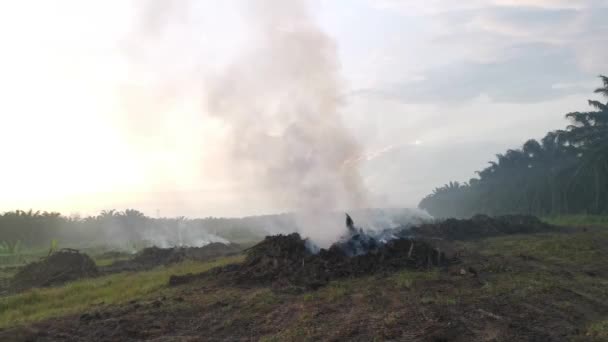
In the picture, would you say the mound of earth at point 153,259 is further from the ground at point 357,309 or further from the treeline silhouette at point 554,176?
the treeline silhouette at point 554,176

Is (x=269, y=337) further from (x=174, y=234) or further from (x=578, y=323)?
(x=174, y=234)

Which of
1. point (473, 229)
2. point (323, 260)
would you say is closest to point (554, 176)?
point (473, 229)

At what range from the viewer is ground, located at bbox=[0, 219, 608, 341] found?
8406 mm

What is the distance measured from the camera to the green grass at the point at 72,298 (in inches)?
485

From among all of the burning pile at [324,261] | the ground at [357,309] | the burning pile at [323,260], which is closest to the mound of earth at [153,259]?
the ground at [357,309]

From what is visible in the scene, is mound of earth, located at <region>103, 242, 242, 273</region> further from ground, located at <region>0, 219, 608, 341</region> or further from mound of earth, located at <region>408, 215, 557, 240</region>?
mound of earth, located at <region>408, 215, 557, 240</region>

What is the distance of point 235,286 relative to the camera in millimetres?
13906

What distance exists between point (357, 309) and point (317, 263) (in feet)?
15.6

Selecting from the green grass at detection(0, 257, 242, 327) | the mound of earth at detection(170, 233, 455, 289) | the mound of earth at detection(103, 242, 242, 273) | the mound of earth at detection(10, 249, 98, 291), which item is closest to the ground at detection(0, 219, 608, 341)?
the green grass at detection(0, 257, 242, 327)

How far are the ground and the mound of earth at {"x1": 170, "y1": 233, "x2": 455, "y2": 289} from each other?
Answer: 0.68m

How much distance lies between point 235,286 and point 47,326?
5.23m

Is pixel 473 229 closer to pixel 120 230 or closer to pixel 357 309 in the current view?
pixel 357 309

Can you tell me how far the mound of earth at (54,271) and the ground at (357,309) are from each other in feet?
14.2

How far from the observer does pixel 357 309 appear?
1012 cm
